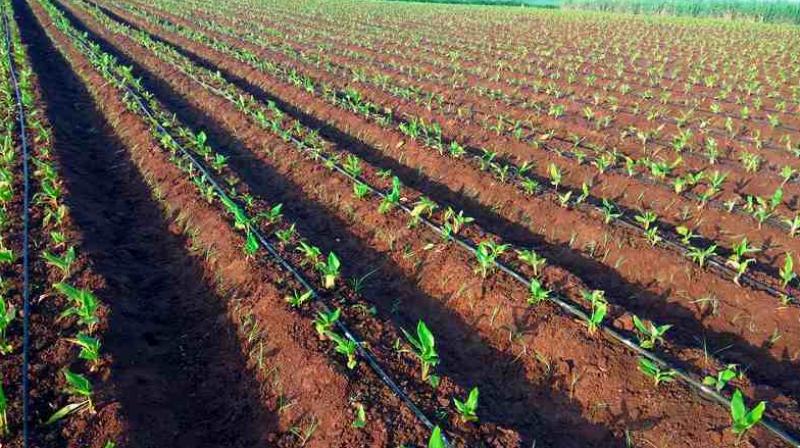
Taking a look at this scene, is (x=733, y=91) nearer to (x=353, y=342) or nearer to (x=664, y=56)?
(x=664, y=56)

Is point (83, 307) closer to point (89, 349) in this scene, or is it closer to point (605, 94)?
point (89, 349)

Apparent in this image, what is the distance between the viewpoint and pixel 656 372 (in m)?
4.37

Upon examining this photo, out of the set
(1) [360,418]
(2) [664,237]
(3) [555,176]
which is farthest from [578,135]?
(1) [360,418]

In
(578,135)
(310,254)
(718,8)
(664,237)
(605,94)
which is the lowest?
(718,8)

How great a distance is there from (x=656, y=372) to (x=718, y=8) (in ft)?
166

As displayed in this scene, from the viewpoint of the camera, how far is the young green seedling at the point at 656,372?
4348 millimetres

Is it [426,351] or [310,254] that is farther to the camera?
[310,254]

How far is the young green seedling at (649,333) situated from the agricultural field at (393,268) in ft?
0.09

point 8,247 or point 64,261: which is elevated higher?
point 64,261

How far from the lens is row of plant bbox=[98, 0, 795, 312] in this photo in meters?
5.94

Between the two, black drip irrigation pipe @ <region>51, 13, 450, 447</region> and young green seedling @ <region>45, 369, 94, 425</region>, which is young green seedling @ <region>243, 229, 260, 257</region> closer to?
black drip irrigation pipe @ <region>51, 13, 450, 447</region>

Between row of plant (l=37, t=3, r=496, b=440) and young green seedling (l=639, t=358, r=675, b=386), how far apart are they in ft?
5.23

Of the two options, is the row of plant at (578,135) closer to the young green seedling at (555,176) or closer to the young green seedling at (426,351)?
the young green seedling at (555,176)

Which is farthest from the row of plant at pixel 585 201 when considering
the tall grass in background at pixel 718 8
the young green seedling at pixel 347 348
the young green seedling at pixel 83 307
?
the tall grass in background at pixel 718 8
